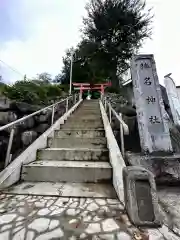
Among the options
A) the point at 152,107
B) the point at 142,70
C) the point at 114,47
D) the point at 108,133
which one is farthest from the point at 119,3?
the point at 108,133

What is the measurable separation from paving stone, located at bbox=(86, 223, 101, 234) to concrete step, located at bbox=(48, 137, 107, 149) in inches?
85.6

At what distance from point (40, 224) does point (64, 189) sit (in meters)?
0.75

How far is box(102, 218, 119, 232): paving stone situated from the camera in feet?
5.43

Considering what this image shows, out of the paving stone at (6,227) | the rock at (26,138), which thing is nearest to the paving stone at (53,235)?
the paving stone at (6,227)

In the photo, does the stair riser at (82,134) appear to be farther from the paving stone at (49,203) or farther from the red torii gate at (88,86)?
the red torii gate at (88,86)

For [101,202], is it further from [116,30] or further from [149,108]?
[116,30]

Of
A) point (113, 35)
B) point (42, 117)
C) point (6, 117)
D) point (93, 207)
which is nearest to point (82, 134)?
point (42, 117)

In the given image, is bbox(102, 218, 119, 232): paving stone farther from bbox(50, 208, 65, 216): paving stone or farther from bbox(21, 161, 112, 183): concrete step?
bbox(21, 161, 112, 183): concrete step

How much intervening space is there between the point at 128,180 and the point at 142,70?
4.06m

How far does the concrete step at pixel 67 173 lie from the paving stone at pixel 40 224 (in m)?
0.97

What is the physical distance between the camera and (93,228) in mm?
1667

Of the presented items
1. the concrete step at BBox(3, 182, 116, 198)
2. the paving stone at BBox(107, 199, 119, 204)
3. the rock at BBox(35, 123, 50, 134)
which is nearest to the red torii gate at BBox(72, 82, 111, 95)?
the rock at BBox(35, 123, 50, 134)

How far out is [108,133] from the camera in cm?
402

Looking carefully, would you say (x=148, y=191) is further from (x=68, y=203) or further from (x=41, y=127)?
(x=41, y=127)
